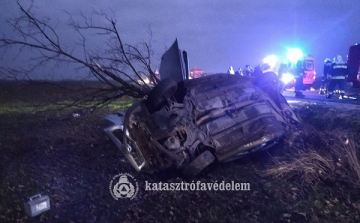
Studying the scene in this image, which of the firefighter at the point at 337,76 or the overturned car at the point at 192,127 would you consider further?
the firefighter at the point at 337,76

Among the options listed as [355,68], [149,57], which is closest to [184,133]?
[149,57]

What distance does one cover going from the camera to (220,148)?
413 centimetres

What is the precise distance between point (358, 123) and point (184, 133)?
363 cm

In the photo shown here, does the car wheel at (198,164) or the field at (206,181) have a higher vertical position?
the car wheel at (198,164)

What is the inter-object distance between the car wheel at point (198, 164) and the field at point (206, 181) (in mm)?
227

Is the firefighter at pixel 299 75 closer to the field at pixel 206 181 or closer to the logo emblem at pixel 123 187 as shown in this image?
the field at pixel 206 181

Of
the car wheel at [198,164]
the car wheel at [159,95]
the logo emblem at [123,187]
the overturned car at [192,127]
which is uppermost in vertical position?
the car wheel at [159,95]

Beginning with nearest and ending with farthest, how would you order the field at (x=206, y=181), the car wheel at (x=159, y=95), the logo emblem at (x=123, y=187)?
1. the field at (x=206, y=181)
2. the logo emblem at (x=123, y=187)
3. the car wheel at (x=159, y=95)

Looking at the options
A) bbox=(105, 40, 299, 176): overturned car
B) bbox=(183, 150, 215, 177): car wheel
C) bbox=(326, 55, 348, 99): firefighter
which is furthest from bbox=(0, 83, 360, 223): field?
bbox=(326, 55, 348, 99): firefighter

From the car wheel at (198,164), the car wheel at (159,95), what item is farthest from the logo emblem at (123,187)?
the car wheel at (159,95)

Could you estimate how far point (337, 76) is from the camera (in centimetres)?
1091

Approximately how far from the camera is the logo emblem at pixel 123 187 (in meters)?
3.95

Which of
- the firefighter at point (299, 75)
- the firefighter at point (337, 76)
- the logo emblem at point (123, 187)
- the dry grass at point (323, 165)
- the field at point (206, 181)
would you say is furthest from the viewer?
the firefighter at point (299, 75)

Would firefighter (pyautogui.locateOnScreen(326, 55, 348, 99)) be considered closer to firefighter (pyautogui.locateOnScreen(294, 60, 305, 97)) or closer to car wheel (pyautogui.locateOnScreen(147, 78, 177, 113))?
firefighter (pyautogui.locateOnScreen(294, 60, 305, 97))
